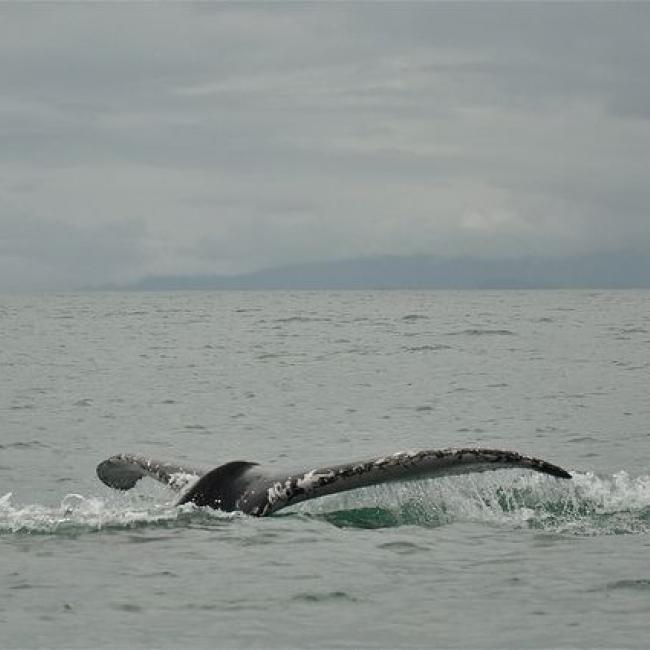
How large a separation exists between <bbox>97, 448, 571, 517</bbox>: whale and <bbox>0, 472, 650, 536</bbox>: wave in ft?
0.64

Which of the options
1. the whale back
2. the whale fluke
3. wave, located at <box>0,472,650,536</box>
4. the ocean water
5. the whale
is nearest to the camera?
the ocean water

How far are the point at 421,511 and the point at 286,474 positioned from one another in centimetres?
207

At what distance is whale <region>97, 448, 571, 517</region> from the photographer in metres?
8.27

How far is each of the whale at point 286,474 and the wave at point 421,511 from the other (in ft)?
0.64

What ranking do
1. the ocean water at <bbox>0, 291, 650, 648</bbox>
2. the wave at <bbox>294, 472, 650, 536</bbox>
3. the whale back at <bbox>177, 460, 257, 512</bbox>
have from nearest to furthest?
the ocean water at <bbox>0, 291, 650, 648</bbox>
the whale back at <bbox>177, 460, 257, 512</bbox>
the wave at <bbox>294, 472, 650, 536</bbox>

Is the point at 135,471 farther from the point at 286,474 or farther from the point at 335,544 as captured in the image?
the point at 286,474

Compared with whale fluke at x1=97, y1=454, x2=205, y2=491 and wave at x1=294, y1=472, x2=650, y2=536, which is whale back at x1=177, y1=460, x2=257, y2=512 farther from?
wave at x1=294, y1=472, x2=650, y2=536

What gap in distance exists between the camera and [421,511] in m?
10.8

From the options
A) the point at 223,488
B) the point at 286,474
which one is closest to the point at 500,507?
the point at 223,488

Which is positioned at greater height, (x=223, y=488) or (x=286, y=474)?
(x=286, y=474)

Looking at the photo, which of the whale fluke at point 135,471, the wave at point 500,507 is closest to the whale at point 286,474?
the whale fluke at point 135,471

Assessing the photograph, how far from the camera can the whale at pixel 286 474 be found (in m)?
8.27

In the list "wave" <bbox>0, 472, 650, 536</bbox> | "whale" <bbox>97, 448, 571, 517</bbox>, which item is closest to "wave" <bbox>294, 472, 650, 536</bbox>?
"wave" <bbox>0, 472, 650, 536</bbox>

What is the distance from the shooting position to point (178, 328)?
77188 mm
